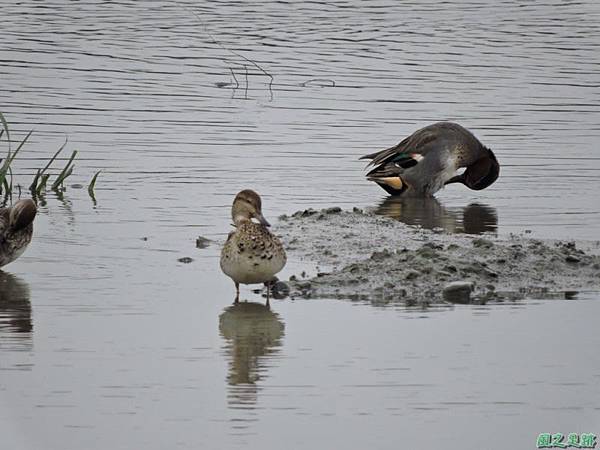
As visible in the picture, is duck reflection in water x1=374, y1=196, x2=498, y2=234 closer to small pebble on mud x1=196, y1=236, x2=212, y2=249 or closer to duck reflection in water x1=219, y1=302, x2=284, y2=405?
small pebble on mud x1=196, y1=236, x2=212, y2=249

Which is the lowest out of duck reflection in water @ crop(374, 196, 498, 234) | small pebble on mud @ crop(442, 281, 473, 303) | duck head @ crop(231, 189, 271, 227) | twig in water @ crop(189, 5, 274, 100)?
small pebble on mud @ crop(442, 281, 473, 303)

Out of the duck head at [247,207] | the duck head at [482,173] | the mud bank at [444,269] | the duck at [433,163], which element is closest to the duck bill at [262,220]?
the duck head at [247,207]

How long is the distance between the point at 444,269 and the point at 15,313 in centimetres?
285

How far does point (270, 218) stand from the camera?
486 inches

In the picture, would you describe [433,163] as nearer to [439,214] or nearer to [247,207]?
[439,214]

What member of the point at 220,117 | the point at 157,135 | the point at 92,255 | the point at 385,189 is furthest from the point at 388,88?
the point at 92,255

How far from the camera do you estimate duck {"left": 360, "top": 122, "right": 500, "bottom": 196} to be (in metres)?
14.1

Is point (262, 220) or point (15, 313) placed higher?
point (262, 220)

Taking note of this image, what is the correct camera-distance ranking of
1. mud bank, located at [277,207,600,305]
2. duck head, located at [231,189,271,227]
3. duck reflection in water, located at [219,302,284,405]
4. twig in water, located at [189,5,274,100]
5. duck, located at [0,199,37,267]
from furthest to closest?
twig in water, located at [189,5,274,100] < duck, located at [0,199,37,267] < duck head, located at [231,189,271,227] < mud bank, located at [277,207,600,305] < duck reflection in water, located at [219,302,284,405]

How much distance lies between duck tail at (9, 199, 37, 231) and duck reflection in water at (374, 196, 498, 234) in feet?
11.7

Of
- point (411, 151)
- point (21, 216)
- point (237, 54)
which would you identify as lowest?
point (21, 216)

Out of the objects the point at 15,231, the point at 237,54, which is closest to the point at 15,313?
the point at 15,231

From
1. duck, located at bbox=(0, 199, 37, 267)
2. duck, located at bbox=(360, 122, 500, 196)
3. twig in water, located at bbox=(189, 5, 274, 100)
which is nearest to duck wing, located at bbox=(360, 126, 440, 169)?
duck, located at bbox=(360, 122, 500, 196)

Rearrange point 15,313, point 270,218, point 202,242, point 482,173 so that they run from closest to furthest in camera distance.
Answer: point 15,313
point 202,242
point 270,218
point 482,173
